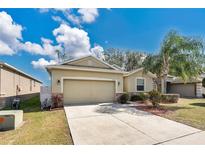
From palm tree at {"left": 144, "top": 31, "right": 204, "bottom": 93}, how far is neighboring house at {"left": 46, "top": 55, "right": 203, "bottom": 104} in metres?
4.72

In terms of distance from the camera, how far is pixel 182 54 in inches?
416

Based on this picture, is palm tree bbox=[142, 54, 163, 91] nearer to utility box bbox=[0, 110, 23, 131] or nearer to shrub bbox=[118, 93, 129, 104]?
shrub bbox=[118, 93, 129, 104]

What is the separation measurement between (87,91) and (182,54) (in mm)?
8489

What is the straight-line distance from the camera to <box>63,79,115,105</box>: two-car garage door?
11922 millimetres

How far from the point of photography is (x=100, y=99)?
13250 mm

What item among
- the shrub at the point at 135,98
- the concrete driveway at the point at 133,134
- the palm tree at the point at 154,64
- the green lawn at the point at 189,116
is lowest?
the green lawn at the point at 189,116

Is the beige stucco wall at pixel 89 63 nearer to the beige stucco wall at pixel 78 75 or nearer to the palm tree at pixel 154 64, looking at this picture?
the beige stucco wall at pixel 78 75

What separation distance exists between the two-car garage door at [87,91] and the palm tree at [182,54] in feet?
18.5

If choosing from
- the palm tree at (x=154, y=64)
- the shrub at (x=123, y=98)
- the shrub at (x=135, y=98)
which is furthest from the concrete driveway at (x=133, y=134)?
the shrub at (x=135, y=98)

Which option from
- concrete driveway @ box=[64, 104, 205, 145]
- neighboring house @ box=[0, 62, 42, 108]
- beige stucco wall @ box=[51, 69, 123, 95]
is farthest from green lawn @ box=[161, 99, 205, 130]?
neighboring house @ box=[0, 62, 42, 108]

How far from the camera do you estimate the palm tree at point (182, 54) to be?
10258mm
